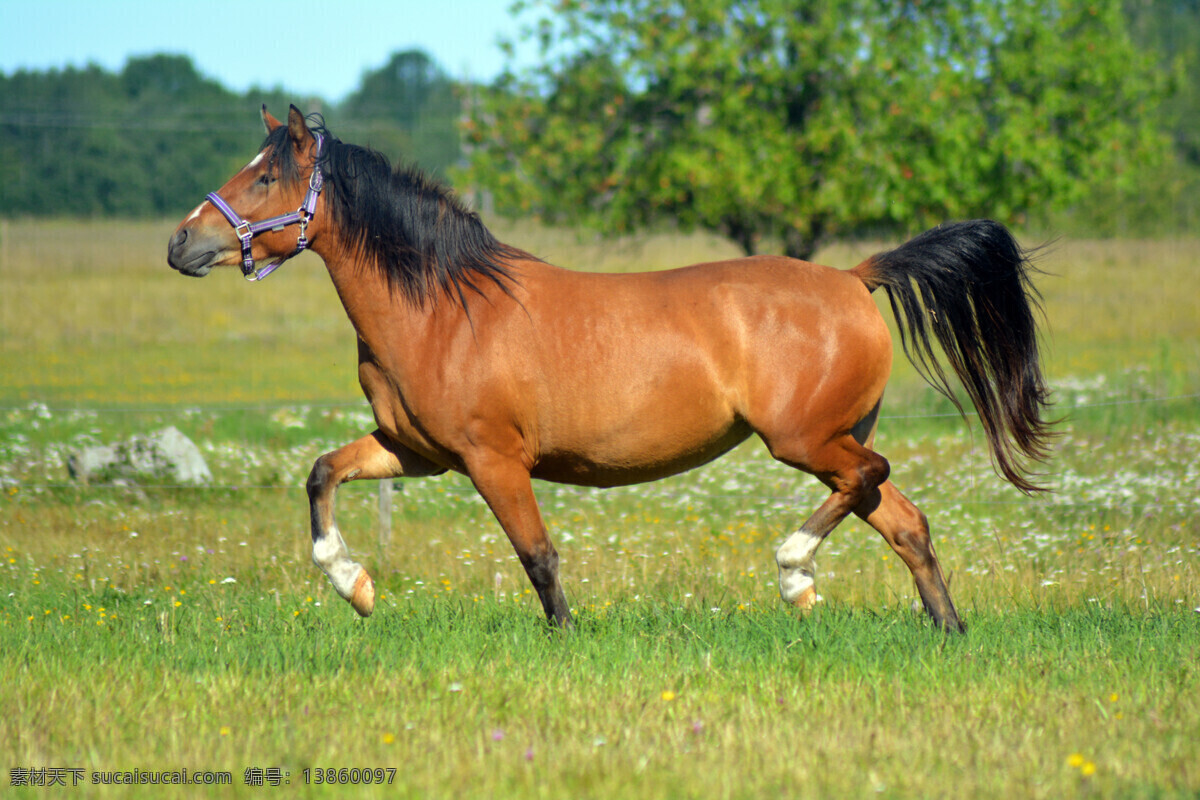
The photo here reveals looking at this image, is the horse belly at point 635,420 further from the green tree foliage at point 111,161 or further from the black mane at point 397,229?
the green tree foliage at point 111,161

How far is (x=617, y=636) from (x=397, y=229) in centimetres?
213

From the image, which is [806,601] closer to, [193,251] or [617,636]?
[617,636]

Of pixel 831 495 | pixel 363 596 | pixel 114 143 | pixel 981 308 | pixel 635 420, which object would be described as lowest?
pixel 363 596

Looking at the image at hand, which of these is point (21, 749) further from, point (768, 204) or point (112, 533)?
point (768, 204)

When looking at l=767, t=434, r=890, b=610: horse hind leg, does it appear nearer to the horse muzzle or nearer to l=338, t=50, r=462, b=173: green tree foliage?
the horse muzzle

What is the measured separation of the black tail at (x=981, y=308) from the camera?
5.49 m

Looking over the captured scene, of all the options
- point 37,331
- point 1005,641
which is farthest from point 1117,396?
point 37,331

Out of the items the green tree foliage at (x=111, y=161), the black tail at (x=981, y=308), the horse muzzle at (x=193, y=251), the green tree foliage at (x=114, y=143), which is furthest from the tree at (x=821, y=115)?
the green tree foliage at (x=111, y=161)

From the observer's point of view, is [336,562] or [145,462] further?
[145,462]

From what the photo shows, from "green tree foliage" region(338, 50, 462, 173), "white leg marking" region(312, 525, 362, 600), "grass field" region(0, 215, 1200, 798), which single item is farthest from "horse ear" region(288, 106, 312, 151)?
"green tree foliage" region(338, 50, 462, 173)

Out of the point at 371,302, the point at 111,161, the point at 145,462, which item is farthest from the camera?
the point at 111,161

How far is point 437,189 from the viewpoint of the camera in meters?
5.34

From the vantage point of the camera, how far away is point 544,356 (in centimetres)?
507

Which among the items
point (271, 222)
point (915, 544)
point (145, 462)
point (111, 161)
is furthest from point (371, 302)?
point (111, 161)
